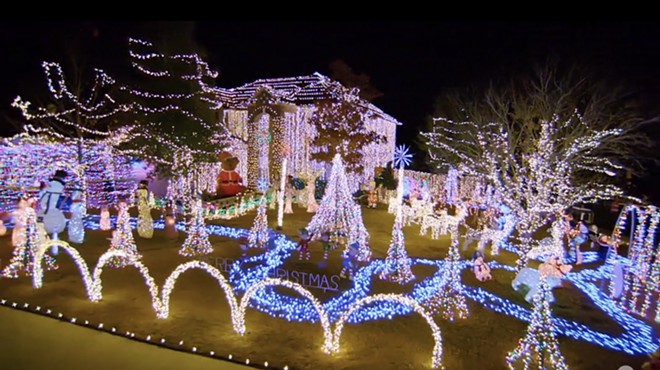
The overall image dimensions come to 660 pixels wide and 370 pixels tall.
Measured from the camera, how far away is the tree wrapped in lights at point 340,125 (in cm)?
1881

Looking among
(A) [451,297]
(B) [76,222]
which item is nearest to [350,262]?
(A) [451,297]

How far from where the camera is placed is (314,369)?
5.12m

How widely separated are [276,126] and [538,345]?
15.6m

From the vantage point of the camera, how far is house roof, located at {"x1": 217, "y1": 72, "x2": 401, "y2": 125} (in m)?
19.4

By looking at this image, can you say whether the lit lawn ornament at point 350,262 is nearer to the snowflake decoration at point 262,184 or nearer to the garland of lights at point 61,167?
the garland of lights at point 61,167

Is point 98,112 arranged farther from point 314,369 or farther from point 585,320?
point 585,320

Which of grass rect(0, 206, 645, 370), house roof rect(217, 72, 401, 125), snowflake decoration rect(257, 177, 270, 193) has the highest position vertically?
house roof rect(217, 72, 401, 125)

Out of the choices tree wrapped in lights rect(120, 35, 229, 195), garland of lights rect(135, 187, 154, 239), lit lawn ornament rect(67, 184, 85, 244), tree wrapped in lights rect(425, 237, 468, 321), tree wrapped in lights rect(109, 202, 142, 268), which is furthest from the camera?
tree wrapped in lights rect(120, 35, 229, 195)

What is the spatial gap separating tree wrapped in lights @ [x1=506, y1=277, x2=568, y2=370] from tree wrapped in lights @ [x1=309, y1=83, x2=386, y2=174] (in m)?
13.9

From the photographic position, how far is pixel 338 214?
35.9 feet

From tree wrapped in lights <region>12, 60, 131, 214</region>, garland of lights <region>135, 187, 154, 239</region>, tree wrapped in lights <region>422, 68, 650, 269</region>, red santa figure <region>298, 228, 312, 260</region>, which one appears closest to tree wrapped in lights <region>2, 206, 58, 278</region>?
garland of lights <region>135, 187, 154, 239</region>

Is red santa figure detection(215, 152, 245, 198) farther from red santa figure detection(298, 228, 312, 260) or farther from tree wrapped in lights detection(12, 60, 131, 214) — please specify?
red santa figure detection(298, 228, 312, 260)

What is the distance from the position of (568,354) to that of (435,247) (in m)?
6.00

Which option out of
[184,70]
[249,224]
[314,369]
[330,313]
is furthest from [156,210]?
[314,369]
